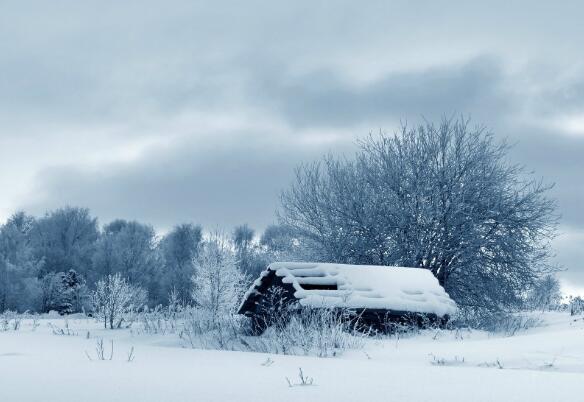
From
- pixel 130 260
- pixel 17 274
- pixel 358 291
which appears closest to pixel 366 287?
pixel 358 291

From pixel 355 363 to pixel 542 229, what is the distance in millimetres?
16124

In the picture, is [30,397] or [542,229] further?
[542,229]

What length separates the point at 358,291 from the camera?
45.0ft

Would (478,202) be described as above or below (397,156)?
below

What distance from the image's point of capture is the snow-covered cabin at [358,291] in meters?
13.3

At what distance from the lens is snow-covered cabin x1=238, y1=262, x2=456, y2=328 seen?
13.3 metres

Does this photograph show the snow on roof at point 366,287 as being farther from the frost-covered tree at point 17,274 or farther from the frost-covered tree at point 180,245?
the frost-covered tree at point 180,245

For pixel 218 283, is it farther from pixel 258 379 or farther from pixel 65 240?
pixel 65 240

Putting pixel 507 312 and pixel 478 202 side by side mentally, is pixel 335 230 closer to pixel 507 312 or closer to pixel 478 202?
pixel 478 202

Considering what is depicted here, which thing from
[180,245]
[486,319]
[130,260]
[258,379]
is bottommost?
[486,319]

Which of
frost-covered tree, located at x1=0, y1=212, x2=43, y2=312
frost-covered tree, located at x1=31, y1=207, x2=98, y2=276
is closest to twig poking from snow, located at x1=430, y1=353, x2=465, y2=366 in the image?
frost-covered tree, located at x1=0, y1=212, x2=43, y2=312

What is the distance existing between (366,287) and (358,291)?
0.35 metres

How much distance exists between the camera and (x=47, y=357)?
231 inches

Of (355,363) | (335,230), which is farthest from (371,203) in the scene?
(355,363)
